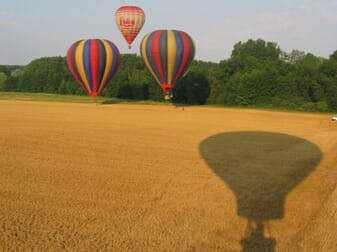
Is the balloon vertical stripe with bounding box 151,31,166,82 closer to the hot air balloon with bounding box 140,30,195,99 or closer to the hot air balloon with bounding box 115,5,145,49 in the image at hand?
the hot air balloon with bounding box 140,30,195,99

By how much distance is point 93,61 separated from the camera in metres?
31.1

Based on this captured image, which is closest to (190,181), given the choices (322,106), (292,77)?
(322,106)

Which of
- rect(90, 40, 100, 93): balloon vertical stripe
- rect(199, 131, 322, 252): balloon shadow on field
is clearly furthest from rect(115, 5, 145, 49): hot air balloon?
rect(199, 131, 322, 252): balloon shadow on field

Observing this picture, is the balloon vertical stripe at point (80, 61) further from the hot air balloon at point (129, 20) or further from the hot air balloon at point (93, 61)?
the hot air balloon at point (129, 20)

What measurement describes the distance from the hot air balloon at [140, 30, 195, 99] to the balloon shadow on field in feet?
37.0

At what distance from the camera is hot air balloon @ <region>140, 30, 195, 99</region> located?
29219mm

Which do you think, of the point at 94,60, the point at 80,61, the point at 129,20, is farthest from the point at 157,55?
the point at 129,20

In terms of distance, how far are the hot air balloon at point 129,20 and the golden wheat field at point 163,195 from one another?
24183 mm

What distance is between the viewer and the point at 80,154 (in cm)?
1312

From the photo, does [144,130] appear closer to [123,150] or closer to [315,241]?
[123,150]

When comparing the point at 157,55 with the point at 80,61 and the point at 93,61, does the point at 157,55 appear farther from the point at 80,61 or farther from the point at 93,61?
the point at 80,61

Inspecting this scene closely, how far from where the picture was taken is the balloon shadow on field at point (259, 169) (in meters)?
7.47

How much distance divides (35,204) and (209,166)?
5731 millimetres

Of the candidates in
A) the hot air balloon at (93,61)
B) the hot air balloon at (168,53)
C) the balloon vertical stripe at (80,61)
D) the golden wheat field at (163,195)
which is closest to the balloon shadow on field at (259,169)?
the golden wheat field at (163,195)
